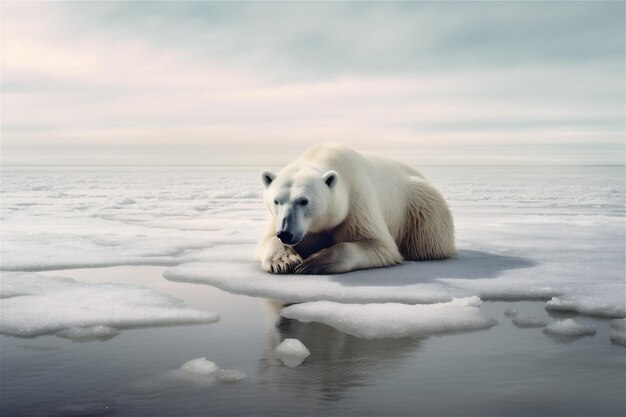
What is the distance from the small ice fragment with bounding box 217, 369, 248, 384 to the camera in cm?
261

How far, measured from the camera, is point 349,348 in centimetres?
307

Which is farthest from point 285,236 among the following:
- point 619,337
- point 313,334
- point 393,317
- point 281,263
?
point 619,337

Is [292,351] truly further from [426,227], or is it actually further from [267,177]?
[426,227]

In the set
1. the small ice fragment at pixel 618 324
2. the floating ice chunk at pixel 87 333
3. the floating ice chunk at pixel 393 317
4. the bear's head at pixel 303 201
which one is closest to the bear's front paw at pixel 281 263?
the bear's head at pixel 303 201

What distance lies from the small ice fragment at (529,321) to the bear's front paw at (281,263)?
6.69 ft

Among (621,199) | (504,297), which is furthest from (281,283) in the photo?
(621,199)

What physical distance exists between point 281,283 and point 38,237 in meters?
4.18

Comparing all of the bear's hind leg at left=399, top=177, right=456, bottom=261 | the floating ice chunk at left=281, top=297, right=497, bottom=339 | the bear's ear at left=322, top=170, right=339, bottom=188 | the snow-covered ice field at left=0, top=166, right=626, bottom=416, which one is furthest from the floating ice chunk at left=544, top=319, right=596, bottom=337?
the bear's hind leg at left=399, top=177, right=456, bottom=261

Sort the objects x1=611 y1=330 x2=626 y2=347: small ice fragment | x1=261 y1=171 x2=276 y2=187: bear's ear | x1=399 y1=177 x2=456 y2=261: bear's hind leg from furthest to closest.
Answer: x1=399 y1=177 x2=456 y2=261: bear's hind leg
x1=261 y1=171 x2=276 y2=187: bear's ear
x1=611 y1=330 x2=626 y2=347: small ice fragment

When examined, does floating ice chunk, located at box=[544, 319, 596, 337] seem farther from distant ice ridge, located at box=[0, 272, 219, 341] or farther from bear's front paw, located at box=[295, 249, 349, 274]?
bear's front paw, located at box=[295, 249, 349, 274]

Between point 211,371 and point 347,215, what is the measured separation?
10.1ft

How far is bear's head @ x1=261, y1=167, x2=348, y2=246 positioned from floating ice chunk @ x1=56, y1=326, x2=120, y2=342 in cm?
174

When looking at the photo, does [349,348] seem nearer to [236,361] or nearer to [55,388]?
[236,361]

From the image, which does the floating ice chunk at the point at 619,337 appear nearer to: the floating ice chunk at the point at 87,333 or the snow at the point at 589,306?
the snow at the point at 589,306
